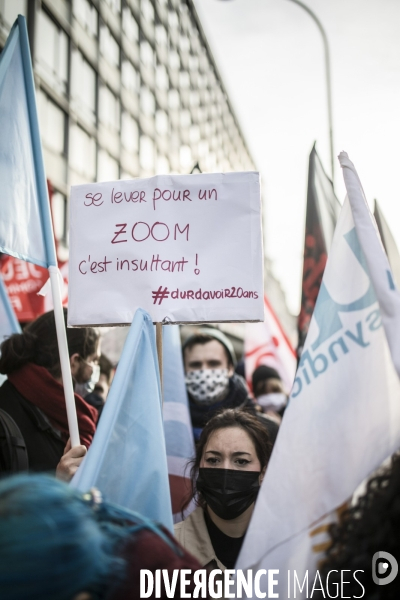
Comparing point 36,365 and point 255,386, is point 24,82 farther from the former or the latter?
point 255,386

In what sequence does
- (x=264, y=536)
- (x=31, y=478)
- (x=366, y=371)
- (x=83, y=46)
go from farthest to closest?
(x=83, y=46) → (x=366, y=371) → (x=264, y=536) → (x=31, y=478)

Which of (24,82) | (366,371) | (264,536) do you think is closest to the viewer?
(264,536)

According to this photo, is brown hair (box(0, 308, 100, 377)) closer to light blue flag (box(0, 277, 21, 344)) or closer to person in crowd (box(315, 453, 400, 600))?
light blue flag (box(0, 277, 21, 344))

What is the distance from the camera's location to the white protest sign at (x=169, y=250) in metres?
2.36

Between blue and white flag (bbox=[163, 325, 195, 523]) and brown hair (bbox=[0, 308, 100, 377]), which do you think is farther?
blue and white flag (bbox=[163, 325, 195, 523])

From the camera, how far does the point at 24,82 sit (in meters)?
2.58

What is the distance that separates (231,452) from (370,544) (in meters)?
1.13

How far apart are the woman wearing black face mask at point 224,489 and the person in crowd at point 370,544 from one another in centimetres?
83

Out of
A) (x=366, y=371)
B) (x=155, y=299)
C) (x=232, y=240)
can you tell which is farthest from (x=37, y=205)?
(x=366, y=371)

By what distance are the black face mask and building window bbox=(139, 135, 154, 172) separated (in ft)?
93.5

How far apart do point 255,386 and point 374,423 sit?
3.98 metres

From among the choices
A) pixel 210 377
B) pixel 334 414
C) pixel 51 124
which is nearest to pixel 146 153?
pixel 51 124

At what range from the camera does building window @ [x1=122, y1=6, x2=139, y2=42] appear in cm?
2751

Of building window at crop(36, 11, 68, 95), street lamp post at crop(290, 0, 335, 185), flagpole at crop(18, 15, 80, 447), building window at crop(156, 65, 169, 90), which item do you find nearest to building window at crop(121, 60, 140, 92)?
building window at crop(156, 65, 169, 90)
